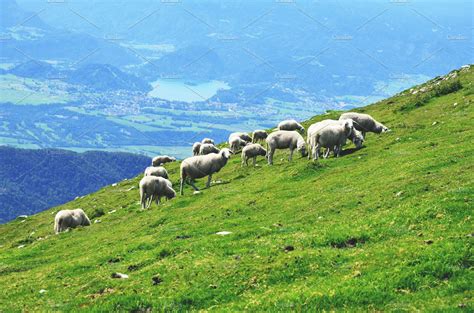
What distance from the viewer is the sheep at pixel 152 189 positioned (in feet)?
135

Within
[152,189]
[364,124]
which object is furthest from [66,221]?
[364,124]

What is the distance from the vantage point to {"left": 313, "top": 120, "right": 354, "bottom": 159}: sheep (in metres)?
39.8

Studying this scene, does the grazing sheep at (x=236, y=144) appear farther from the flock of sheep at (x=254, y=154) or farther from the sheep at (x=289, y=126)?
the flock of sheep at (x=254, y=154)

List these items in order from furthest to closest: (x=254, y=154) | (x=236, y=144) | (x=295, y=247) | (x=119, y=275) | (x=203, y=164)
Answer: (x=236, y=144), (x=254, y=154), (x=203, y=164), (x=119, y=275), (x=295, y=247)

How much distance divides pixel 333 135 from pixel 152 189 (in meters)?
12.5

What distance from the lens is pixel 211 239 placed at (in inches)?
896

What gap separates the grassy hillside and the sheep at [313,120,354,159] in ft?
6.58

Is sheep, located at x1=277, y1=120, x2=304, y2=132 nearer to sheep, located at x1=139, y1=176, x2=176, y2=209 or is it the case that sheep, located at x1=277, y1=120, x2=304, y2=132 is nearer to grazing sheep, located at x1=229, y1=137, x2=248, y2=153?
grazing sheep, located at x1=229, y1=137, x2=248, y2=153

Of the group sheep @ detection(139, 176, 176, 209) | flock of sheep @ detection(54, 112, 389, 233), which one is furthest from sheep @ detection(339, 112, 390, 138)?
sheep @ detection(139, 176, 176, 209)

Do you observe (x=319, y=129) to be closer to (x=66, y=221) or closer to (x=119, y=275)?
(x=66, y=221)

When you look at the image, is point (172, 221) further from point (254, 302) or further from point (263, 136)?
point (263, 136)

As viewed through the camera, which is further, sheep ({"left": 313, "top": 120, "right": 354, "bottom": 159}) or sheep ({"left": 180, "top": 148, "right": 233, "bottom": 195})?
sheep ({"left": 180, "top": 148, "right": 233, "bottom": 195})

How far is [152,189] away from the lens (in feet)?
136

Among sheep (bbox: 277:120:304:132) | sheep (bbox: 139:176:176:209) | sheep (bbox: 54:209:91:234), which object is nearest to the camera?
sheep (bbox: 54:209:91:234)
